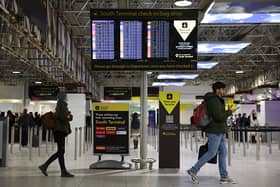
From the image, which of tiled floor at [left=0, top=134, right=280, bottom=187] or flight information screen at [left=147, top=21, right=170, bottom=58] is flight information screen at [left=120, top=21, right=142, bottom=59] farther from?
tiled floor at [left=0, top=134, right=280, bottom=187]

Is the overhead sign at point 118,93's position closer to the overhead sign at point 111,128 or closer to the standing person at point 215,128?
the overhead sign at point 111,128

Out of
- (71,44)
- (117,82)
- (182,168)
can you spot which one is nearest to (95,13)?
(182,168)

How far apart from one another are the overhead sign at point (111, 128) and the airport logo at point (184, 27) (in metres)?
2.26

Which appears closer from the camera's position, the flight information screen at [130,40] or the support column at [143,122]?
the flight information screen at [130,40]

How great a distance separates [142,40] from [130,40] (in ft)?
0.83

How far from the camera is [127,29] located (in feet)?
30.6

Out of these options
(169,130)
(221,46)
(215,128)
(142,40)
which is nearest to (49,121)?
(142,40)

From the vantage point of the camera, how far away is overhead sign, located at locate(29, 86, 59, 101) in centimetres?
3073

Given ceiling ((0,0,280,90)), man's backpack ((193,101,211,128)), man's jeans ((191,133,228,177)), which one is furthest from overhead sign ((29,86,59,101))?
man's jeans ((191,133,228,177))

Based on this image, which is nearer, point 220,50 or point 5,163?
point 5,163

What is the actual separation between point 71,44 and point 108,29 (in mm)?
11468

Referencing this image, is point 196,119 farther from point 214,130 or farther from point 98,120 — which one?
point 98,120

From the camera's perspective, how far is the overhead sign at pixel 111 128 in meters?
10.2

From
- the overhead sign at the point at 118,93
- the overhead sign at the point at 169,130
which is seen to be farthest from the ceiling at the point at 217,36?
the overhead sign at the point at 118,93
